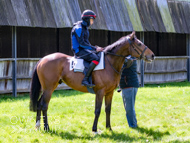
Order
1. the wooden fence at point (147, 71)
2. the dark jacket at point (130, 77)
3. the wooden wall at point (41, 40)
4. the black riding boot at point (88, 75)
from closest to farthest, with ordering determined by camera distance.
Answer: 1. the black riding boot at point (88, 75)
2. the dark jacket at point (130, 77)
3. the wooden fence at point (147, 71)
4. the wooden wall at point (41, 40)

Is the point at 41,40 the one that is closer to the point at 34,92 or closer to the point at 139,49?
the point at 34,92

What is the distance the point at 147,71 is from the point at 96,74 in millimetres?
10426

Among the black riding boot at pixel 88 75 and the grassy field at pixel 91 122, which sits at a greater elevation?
the black riding boot at pixel 88 75

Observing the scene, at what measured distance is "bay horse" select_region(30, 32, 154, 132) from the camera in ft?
26.0

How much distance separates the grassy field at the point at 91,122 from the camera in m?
7.59

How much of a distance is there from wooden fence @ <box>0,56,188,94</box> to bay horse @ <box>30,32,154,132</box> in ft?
17.7

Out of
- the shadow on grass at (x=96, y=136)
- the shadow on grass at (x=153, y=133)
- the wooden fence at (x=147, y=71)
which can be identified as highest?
the wooden fence at (x=147, y=71)

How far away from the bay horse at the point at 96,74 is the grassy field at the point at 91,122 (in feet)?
1.44

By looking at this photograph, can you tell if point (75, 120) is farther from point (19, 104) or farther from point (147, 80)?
point (147, 80)

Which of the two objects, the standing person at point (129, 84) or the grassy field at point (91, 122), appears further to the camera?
the standing person at point (129, 84)

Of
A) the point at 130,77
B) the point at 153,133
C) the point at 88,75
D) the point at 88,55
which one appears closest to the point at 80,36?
the point at 88,55

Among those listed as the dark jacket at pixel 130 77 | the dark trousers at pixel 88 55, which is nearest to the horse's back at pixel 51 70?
the dark trousers at pixel 88 55

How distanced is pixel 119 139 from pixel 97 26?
8665mm

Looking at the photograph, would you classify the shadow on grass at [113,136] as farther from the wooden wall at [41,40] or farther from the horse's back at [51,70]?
the wooden wall at [41,40]
